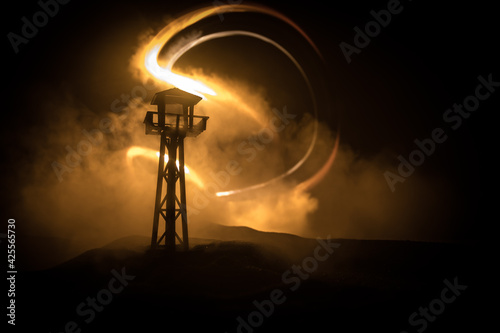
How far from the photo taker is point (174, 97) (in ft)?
55.9

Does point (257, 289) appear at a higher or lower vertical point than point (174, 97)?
lower

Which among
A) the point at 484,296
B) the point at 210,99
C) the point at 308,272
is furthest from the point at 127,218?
the point at 484,296

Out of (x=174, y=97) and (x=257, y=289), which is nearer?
(x=257, y=289)

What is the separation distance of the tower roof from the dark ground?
6.65 meters

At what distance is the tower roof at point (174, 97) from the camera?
55.2 feet

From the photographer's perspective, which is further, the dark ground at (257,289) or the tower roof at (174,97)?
the tower roof at (174,97)

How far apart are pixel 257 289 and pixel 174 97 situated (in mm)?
9317

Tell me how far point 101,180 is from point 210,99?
10069 millimetres

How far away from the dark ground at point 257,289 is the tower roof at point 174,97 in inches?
262

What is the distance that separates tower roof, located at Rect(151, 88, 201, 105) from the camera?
55.2 ft

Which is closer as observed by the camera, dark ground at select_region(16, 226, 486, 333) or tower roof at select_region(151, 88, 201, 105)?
dark ground at select_region(16, 226, 486, 333)

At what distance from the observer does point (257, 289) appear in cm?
1239

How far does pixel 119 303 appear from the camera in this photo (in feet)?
37.0

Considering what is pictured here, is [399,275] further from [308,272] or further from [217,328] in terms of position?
[217,328]
